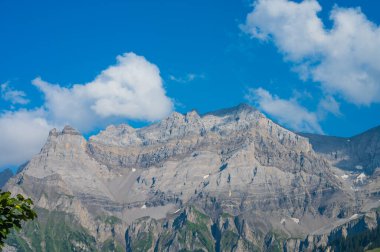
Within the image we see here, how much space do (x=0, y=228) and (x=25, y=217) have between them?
106cm

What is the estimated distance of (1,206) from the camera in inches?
992

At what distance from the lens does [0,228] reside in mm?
25625

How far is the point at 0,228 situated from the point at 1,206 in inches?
39.1

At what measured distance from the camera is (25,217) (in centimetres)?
2625

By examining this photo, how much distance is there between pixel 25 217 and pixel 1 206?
1351 millimetres
